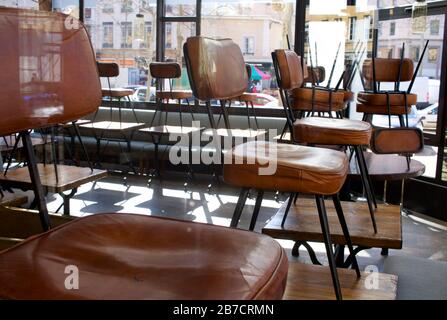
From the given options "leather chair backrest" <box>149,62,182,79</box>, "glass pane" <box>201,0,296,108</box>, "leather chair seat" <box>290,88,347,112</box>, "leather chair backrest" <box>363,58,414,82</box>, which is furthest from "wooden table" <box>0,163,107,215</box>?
"glass pane" <box>201,0,296,108</box>

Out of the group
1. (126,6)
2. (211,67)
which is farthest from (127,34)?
(211,67)

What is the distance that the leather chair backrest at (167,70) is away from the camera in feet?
17.3

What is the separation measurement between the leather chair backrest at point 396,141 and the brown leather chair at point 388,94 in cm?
55

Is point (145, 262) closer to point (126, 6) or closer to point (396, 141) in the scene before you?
point (396, 141)

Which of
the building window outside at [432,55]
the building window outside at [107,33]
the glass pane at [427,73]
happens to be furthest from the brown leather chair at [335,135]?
the building window outside at [107,33]

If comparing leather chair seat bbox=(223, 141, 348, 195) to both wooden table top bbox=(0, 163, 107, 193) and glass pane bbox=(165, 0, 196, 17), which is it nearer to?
wooden table top bbox=(0, 163, 107, 193)

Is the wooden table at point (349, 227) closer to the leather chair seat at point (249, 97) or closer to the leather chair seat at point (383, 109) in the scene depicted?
the leather chair seat at point (383, 109)

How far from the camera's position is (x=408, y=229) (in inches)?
137

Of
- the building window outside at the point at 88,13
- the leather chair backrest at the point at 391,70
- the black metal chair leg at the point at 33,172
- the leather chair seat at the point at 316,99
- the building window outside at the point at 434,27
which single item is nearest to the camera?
the black metal chair leg at the point at 33,172

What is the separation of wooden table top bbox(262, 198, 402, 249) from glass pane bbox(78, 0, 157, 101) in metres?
2.69

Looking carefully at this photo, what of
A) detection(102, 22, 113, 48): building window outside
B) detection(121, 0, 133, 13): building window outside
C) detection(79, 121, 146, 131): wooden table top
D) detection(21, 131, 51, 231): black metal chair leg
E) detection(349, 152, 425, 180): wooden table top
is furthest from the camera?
detection(79, 121, 146, 131): wooden table top

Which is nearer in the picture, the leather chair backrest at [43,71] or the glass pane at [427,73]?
the leather chair backrest at [43,71]

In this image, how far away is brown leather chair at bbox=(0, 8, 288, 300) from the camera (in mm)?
727
